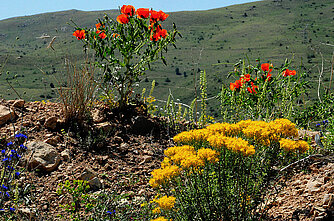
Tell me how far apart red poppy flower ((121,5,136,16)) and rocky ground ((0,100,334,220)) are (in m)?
1.43

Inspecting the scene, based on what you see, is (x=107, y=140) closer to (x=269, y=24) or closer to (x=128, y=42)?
(x=128, y=42)

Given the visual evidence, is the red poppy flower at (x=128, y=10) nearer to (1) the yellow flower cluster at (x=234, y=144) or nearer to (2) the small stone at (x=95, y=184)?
(2) the small stone at (x=95, y=184)

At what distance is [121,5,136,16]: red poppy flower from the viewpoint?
4.00m

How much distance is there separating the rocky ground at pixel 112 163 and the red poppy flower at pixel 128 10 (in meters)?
1.43

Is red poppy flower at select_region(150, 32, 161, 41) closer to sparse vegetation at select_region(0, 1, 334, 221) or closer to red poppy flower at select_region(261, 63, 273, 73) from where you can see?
sparse vegetation at select_region(0, 1, 334, 221)

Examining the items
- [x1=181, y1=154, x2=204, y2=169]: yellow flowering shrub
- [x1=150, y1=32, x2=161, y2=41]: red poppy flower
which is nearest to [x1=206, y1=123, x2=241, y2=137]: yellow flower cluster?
[x1=181, y1=154, x2=204, y2=169]: yellow flowering shrub

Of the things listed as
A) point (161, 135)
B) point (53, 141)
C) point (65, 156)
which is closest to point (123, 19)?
point (161, 135)

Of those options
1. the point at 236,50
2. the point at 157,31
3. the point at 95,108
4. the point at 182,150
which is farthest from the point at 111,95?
the point at 236,50

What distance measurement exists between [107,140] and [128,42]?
139 centimetres

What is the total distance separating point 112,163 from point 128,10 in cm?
207

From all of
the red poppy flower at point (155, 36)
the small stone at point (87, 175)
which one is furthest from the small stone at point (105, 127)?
the red poppy flower at point (155, 36)

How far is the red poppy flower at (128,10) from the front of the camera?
13.1ft

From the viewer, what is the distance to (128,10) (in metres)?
4.02

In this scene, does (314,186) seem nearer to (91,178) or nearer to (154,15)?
(91,178)
